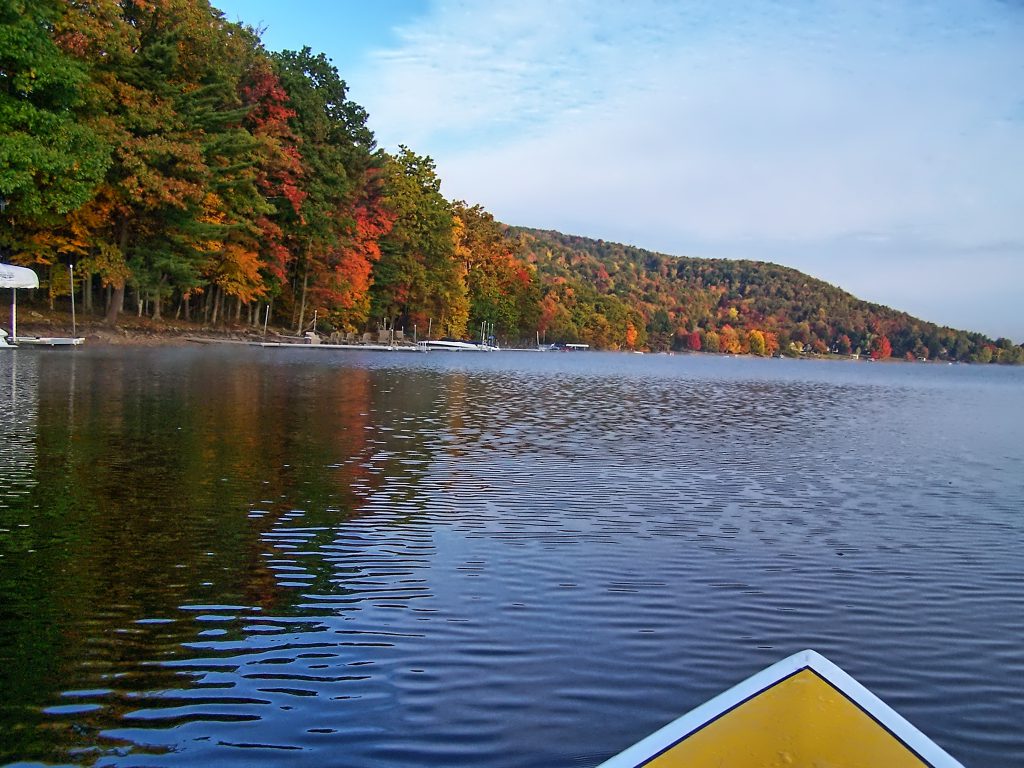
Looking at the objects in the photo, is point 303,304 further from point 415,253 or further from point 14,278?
point 14,278

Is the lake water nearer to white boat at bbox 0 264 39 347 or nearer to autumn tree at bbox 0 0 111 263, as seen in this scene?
white boat at bbox 0 264 39 347

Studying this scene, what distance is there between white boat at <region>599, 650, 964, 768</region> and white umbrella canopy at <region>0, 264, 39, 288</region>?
38931mm

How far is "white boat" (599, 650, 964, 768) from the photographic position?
3.43 metres

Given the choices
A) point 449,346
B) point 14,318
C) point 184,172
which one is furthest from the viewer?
point 449,346

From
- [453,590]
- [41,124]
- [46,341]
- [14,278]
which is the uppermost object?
[41,124]

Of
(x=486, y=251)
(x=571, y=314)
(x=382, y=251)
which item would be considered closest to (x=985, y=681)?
(x=382, y=251)

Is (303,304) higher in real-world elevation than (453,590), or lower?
higher

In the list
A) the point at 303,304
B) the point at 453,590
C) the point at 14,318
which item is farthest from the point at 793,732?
the point at 303,304

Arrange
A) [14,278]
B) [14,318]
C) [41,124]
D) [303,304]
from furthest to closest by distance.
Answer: [303,304] → [14,318] → [41,124] → [14,278]

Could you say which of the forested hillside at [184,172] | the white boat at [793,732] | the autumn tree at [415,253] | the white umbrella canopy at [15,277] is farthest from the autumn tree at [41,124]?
the autumn tree at [415,253]

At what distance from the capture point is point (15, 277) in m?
37.0

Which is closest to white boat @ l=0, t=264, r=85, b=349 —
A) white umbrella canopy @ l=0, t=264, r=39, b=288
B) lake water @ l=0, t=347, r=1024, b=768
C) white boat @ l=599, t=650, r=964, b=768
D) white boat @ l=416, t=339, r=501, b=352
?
white umbrella canopy @ l=0, t=264, r=39, b=288

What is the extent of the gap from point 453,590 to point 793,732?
474 centimetres

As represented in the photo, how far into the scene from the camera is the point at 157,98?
161ft
